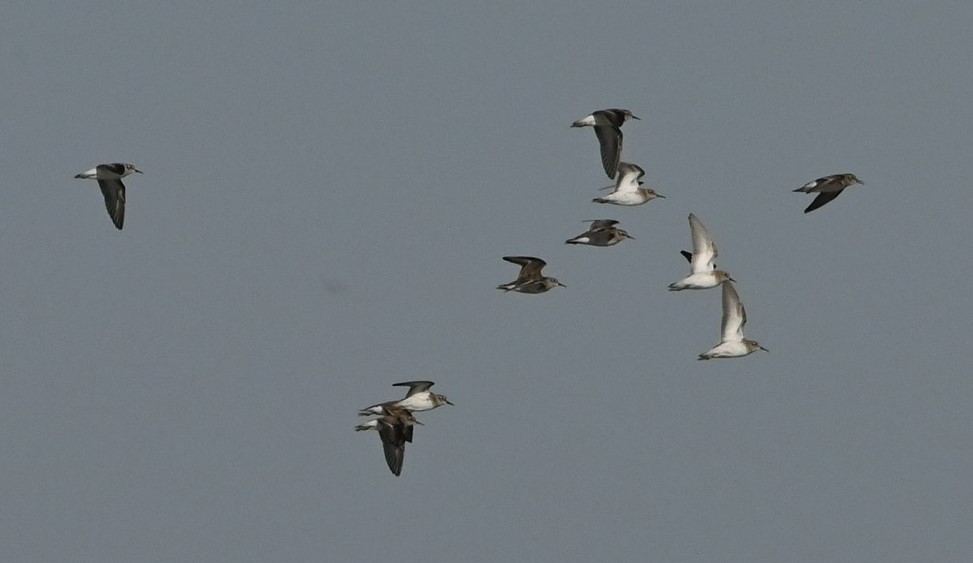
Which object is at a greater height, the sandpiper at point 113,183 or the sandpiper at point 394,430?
the sandpiper at point 113,183

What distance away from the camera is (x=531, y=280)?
42.2 metres

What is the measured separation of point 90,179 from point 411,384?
29.4 feet

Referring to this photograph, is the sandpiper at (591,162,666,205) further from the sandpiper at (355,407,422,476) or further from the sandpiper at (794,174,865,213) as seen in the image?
the sandpiper at (355,407,422,476)

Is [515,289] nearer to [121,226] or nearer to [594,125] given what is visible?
[594,125]

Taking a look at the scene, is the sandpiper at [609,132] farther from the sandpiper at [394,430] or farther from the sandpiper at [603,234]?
the sandpiper at [394,430]

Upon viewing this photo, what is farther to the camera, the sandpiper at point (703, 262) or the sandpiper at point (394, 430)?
the sandpiper at point (394, 430)

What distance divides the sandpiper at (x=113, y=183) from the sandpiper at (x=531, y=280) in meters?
9.08

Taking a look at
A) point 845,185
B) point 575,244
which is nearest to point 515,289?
point 575,244

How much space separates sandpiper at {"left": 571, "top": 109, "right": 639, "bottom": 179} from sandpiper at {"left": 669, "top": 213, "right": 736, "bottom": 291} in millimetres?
3366

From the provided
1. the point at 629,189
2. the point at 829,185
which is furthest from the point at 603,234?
the point at 829,185

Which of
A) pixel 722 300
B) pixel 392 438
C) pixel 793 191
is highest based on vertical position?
pixel 793 191

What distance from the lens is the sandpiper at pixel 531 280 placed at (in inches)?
1649

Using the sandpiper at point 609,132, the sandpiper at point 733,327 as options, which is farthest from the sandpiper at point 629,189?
the sandpiper at point 733,327

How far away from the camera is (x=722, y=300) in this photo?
1535 inches
